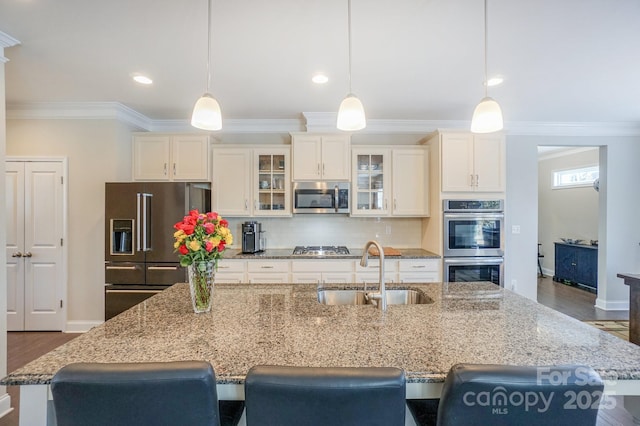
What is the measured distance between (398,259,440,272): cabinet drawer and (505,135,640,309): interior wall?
4.49 ft

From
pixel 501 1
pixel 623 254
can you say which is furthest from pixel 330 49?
pixel 623 254

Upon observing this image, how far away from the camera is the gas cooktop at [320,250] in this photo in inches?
148

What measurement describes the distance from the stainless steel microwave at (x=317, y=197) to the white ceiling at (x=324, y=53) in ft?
3.08

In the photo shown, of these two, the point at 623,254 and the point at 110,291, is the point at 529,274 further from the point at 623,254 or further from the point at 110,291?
the point at 110,291

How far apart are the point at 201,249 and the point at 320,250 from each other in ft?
8.50

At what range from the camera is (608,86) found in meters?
3.11

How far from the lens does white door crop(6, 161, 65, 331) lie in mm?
3719

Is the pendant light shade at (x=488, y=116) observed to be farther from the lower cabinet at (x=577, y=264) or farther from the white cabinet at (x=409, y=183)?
the lower cabinet at (x=577, y=264)

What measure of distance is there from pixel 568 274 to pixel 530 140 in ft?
10.8

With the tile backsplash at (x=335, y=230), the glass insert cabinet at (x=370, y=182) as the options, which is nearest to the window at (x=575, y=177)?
the tile backsplash at (x=335, y=230)

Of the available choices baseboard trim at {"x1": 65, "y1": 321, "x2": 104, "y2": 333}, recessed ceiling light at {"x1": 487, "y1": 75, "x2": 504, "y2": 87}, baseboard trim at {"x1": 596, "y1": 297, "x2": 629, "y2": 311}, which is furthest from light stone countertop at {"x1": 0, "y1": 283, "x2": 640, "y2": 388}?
baseboard trim at {"x1": 596, "y1": 297, "x2": 629, "y2": 311}

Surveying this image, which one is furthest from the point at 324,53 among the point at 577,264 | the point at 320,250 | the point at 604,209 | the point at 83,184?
the point at 577,264

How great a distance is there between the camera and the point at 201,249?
161 centimetres

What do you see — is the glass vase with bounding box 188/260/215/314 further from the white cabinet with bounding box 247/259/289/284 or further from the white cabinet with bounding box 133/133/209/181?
the white cabinet with bounding box 133/133/209/181
